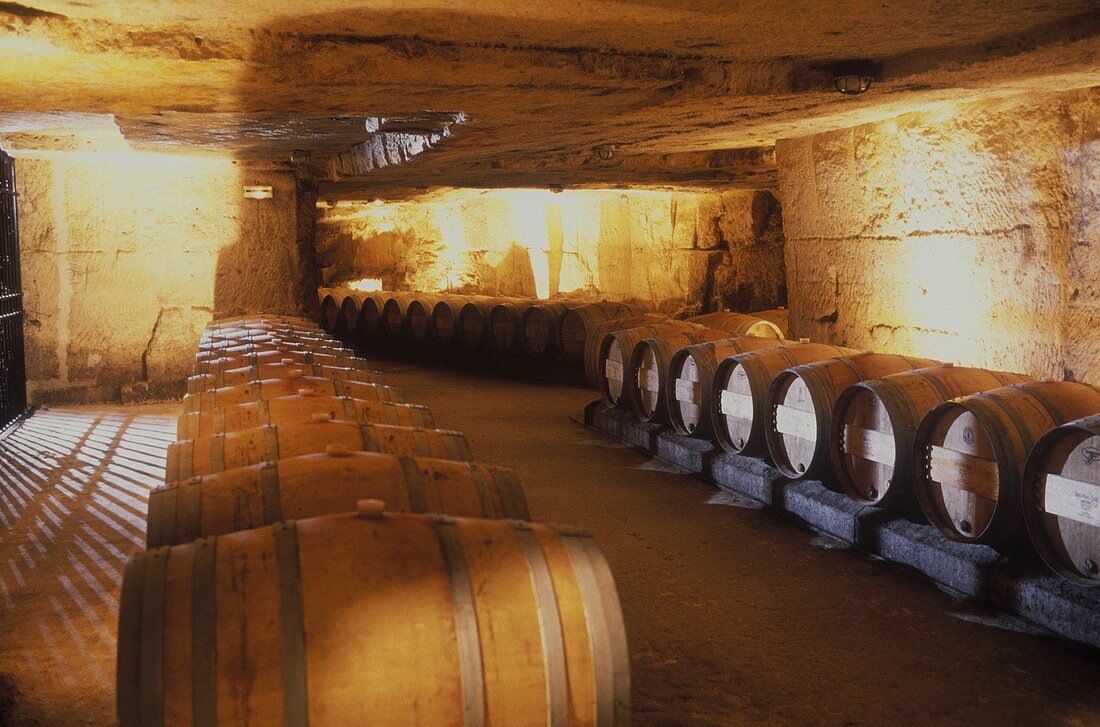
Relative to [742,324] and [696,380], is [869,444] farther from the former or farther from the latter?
[742,324]

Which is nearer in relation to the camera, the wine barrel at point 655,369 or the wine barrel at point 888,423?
the wine barrel at point 888,423

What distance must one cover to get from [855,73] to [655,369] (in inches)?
95.1

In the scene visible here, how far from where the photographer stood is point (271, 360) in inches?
188

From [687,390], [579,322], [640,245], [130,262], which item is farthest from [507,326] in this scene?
[687,390]

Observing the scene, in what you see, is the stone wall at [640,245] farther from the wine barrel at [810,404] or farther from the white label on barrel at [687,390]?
the wine barrel at [810,404]

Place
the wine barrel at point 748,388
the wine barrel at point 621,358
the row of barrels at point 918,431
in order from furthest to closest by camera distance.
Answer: the wine barrel at point 621,358
the wine barrel at point 748,388
the row of barrels at point 918,431

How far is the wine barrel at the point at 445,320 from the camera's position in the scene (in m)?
11.3

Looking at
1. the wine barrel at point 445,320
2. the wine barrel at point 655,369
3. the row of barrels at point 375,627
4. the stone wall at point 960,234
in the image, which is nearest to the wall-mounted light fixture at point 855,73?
the stone wall at point 960,234

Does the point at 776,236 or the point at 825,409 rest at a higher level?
the point at 776,236

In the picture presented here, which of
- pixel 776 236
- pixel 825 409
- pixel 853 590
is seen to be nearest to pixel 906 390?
pixel 825 409

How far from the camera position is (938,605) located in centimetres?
366

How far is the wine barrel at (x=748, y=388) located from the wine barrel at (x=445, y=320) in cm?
613

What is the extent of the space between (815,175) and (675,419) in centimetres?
229

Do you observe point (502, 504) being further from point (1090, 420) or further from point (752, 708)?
point (1090, 420)
